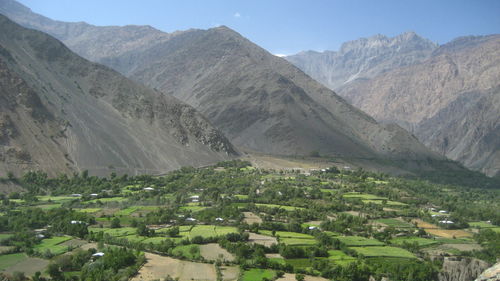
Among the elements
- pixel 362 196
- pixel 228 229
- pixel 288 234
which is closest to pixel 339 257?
pixel 288 234

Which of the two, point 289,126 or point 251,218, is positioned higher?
point 289,126

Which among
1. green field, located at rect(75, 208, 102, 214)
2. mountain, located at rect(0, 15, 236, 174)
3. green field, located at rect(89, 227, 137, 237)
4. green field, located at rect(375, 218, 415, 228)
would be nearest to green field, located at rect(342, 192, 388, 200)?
green field, located at rect(375, 218, 415, 228)

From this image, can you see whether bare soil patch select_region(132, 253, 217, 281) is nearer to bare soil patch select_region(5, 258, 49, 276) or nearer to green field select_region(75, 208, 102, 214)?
bare soil patch select_region(5, 258, 49, 276)

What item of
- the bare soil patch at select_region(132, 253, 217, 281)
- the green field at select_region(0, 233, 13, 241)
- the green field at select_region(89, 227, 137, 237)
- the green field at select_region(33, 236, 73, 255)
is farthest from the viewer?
the green field at select_region(89, 227, 137, 237)

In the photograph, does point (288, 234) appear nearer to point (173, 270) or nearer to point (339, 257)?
point (339, 257)

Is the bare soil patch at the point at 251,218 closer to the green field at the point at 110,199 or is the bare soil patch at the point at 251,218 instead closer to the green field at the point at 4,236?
the green field at the point at 110,199
